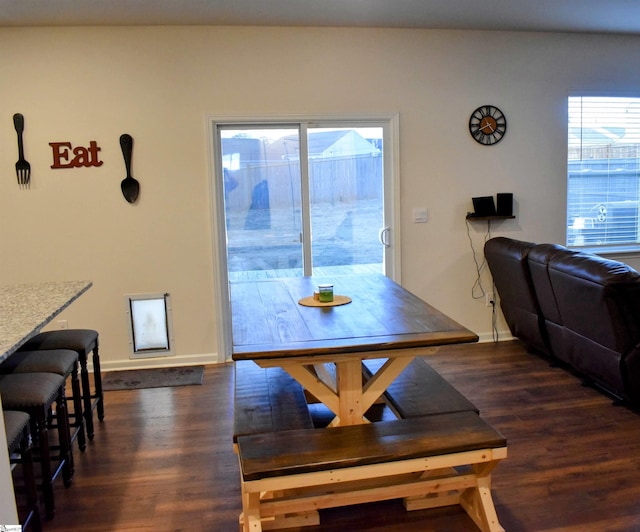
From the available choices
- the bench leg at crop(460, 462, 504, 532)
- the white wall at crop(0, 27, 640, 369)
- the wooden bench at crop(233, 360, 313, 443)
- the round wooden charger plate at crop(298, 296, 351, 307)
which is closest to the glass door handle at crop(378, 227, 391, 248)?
the white wall at crop(0, 27, 640, 369)

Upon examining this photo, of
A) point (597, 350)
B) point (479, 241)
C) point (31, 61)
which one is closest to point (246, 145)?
point (31, 61)

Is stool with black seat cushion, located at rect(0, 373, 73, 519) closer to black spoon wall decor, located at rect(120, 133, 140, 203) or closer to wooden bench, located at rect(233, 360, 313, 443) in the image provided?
wooden bench, located at rect(233, 360, 313, 443)

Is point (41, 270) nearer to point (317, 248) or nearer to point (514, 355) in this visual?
point (317, 248)

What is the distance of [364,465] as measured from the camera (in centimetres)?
188

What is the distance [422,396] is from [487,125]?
2780mm

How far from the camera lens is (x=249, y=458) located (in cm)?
186

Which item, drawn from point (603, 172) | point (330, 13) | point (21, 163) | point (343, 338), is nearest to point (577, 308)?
point (343, 338)

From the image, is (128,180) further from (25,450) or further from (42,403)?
(25,450)

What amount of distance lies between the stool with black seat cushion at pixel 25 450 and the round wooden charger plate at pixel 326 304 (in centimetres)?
128

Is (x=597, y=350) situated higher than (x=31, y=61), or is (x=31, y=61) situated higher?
(x=31, y=61)

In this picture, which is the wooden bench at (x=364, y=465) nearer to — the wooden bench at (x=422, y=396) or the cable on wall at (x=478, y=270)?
the wooden bench at (x=422, y=396)

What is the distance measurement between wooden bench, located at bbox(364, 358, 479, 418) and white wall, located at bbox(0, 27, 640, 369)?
1875mm

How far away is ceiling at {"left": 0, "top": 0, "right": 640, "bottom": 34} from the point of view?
3.49m

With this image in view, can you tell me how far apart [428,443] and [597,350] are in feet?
5.60
